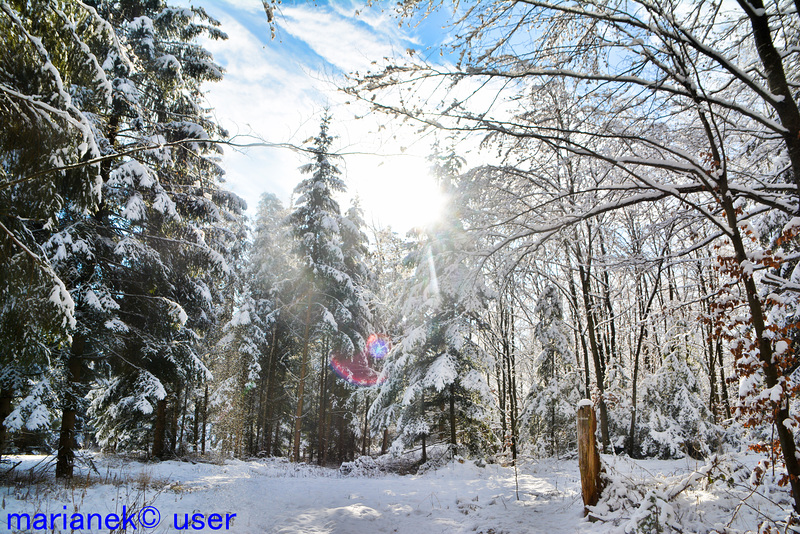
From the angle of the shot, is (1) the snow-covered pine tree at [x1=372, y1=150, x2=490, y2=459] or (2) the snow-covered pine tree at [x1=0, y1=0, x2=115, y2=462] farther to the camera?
(1) the snow-covered pine tree at [x1=372, y1=150, x2=490, y2=459]

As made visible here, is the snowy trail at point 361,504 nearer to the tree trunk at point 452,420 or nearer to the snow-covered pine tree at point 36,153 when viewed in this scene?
the snow-covered pine tree at point 36,153

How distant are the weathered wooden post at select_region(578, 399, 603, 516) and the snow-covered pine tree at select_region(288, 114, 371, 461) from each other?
12176 mm

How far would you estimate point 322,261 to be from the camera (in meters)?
17.1

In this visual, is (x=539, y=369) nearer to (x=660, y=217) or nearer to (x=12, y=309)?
(x=660, y=217)

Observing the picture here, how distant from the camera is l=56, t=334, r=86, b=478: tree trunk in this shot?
311 inches

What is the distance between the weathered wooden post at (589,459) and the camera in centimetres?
534

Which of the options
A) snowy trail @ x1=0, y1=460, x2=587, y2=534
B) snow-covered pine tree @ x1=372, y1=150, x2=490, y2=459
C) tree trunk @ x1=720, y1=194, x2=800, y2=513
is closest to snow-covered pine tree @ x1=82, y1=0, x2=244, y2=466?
snowy trail @ x1=0, y1=460, x2=587, y2=534

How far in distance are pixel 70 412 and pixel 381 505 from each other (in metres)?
7.00

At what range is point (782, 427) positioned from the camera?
3.29 metres

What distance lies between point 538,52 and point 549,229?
7.34 ft

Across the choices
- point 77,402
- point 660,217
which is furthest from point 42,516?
point 660,217

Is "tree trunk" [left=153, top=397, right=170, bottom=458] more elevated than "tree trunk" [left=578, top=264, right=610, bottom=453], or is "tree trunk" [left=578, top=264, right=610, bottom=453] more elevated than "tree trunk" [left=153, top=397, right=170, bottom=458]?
"tree trunk" [left=578, top=264, right=610, bottom=453]

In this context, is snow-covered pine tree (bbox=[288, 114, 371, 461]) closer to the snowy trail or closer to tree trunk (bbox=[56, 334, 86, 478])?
the snowy trail

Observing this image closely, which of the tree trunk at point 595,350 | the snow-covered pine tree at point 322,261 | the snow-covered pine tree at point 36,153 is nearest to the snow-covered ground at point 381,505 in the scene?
the tree trunk at point 595,350
